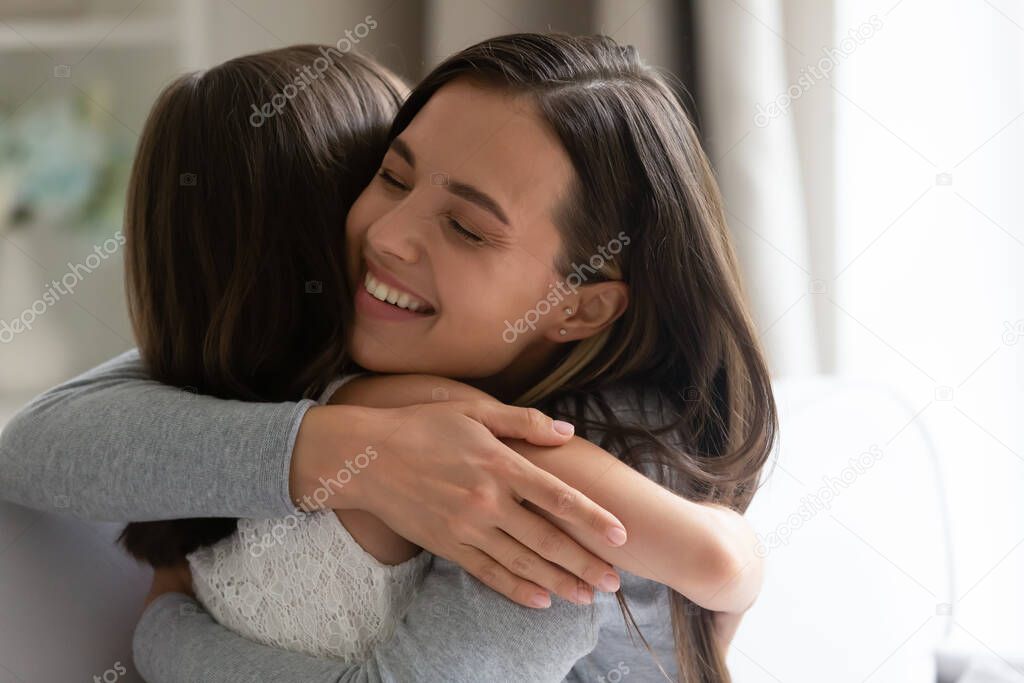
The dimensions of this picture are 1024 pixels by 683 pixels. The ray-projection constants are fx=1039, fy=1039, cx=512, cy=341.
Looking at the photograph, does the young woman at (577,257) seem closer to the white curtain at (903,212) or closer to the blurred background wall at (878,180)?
the blurred background wall at (878,180)

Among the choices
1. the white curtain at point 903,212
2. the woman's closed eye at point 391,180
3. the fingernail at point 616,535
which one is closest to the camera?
the fingernail at point 616,535

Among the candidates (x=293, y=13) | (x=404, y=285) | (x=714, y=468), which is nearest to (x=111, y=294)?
(x=293, y=13)

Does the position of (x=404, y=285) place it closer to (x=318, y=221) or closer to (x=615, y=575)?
(x=318, y=221)

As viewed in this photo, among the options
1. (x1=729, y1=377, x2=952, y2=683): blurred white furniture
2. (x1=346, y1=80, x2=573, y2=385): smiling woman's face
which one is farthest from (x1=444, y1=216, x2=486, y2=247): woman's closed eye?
(x1=729, y1=377, x2=952, y2=683): blurred white furniture

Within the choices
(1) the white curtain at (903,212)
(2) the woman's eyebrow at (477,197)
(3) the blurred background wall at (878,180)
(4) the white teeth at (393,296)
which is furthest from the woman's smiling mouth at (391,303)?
(1) the white curtain at (903,212)

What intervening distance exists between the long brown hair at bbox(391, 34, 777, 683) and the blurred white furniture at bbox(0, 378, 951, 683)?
11.2 inches

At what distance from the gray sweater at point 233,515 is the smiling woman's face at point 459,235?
13 centimetres

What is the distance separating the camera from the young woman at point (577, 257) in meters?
0.93

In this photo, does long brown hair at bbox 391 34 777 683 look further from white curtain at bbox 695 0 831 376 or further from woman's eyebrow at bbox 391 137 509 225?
white curtain at bbox 695 0 831 376

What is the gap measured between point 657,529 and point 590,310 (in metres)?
0.27

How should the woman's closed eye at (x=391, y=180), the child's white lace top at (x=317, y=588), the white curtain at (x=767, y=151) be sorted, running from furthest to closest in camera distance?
the white curtain at (x=767, y=151) < the woman's closed eye at (x=391, y=180) < the child's white lace top at (x=317, y=588)

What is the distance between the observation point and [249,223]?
1.01m

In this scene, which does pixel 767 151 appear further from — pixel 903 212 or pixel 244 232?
pixel 244 232

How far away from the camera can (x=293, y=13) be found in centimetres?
234
